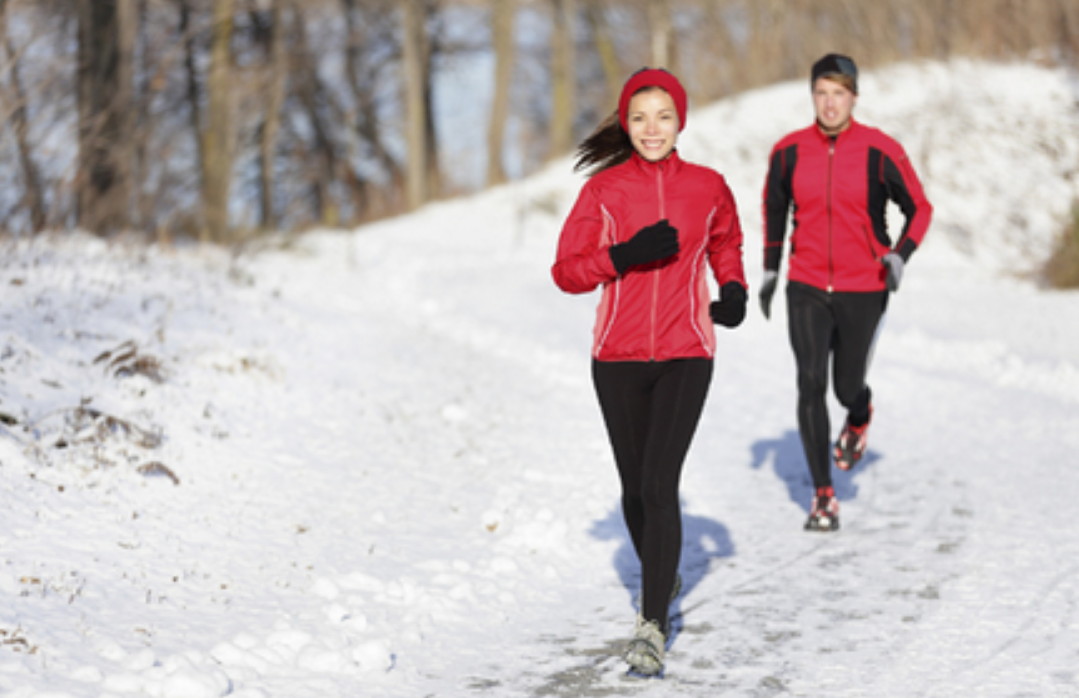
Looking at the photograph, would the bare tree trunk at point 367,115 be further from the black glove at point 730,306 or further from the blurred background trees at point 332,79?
the black glove at point 730,306

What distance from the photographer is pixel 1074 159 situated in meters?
21.3

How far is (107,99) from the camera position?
13.9m

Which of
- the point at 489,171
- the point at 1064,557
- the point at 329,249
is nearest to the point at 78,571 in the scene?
the point at 1064,557

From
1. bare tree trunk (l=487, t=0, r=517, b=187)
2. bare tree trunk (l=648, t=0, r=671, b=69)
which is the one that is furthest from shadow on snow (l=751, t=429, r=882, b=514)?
bare tree trunk (l=487, t=0, r=517, b=187)

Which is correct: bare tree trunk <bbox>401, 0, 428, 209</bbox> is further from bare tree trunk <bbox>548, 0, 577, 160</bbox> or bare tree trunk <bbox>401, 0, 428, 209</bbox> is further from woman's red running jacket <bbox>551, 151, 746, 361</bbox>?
woman's red running jacket <bbox>551, 151, 746, 361</bbox>

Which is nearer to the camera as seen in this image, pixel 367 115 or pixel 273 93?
pixel 273 93

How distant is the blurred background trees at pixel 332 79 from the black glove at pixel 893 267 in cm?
597

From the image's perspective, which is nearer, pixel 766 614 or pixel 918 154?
pixel 766 614

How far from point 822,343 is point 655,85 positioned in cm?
235

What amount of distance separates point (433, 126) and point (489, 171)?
473 centimetres

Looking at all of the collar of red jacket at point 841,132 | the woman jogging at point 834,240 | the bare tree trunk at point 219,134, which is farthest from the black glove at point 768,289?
the bare tree trunk at point 219,134

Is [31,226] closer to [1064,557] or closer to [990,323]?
[1064,557]

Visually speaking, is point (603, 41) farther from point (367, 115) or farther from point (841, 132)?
point (841, 132)

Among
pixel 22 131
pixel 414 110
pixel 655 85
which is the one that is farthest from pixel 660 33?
pixel 655 85
